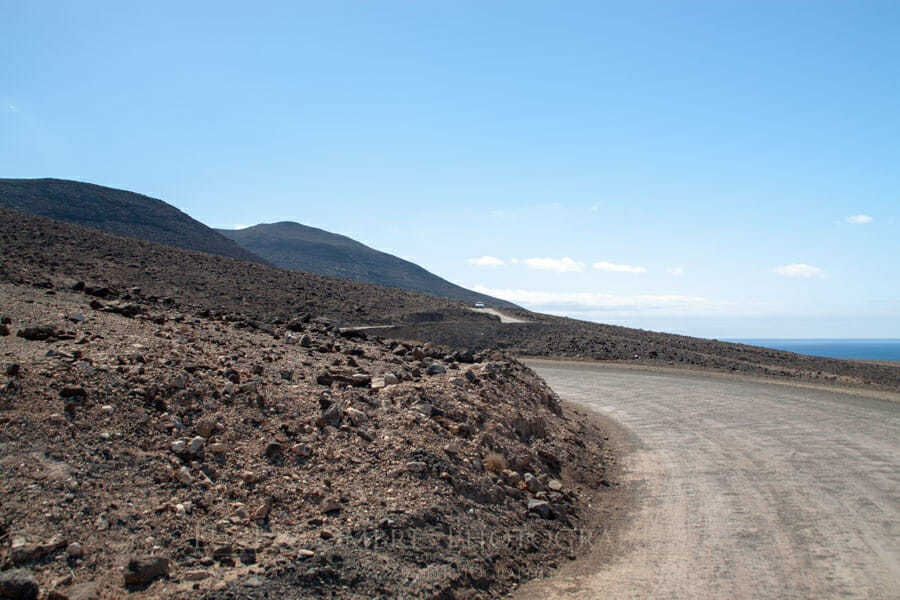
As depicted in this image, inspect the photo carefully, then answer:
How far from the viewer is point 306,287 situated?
145 ft

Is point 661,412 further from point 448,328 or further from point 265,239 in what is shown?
point 265,239

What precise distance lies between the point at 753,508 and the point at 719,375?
20463 mm

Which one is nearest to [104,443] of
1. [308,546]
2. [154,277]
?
[308,546]

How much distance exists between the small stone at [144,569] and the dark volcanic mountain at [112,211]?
76239mm

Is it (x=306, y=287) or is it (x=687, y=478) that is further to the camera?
(x=306, y=287)

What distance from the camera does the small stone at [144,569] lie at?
4453 mm

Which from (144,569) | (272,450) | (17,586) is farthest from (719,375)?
(17,586)

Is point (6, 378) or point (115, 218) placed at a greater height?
point (115, 218)

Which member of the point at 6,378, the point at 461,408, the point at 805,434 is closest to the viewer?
the point at 6,378

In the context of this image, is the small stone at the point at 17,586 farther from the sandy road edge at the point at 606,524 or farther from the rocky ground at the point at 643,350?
the rocky ground at the point at 643,350

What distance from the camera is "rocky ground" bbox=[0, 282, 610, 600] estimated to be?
481 centimetres

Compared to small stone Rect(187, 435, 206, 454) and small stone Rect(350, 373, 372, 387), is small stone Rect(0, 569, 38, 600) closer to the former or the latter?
small stone Rect(187, 435, 206, 454)

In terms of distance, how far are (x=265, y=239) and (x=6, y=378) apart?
130285 millimetres

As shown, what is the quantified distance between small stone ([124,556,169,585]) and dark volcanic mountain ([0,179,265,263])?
76239 mm
